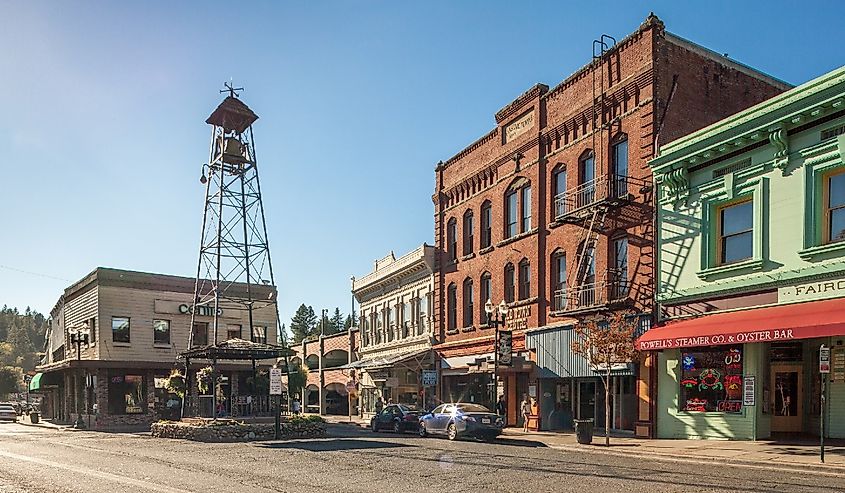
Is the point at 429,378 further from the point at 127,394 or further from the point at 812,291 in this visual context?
the point at 812,291

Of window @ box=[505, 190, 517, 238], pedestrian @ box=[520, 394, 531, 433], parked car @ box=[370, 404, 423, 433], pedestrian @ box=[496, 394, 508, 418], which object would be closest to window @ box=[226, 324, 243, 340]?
parked car @ box=[370, 404, 423, 433]

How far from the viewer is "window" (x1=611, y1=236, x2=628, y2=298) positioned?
27.2 m

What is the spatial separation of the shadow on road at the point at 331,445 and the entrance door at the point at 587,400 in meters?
8.44

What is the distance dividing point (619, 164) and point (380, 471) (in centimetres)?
1631

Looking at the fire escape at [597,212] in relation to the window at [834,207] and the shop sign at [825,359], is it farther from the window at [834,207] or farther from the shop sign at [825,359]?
the shop sign at [825,359]

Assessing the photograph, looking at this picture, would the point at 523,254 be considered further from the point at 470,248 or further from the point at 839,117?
the point at 839,117

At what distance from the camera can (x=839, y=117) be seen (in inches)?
780

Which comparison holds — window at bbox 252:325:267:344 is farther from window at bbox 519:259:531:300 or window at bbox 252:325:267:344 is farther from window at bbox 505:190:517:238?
window at bbox 519:259:531:300

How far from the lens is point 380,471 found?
1622cm

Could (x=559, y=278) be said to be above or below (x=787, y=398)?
above

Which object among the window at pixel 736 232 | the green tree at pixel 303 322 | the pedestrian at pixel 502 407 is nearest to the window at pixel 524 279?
the pedestrian at pixel 502 407

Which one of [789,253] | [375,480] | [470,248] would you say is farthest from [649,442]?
[470,248]

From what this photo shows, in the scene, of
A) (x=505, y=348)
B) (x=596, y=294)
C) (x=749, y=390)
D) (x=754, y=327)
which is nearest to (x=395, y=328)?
(x=505, y=348)

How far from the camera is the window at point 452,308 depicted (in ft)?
129
